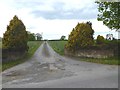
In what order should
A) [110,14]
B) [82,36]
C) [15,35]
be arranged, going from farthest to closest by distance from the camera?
[82,36], [15,35], [110,14]

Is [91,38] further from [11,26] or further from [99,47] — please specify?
[11,26]

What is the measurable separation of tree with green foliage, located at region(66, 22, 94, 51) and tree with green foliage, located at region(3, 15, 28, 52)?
332 inches

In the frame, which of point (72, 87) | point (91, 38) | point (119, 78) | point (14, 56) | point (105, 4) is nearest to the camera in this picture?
point (72, 87)

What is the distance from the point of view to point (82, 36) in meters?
49.3

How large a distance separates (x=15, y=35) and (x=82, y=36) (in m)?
10.8

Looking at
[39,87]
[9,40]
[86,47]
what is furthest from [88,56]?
[39,87]

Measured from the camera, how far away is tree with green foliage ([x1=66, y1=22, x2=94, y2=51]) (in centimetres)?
4778

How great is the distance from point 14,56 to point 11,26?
26.4ft

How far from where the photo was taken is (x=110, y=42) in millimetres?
41594

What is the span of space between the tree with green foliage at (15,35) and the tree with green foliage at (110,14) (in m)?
14.9

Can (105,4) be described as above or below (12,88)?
above

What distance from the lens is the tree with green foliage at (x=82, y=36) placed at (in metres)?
47.8

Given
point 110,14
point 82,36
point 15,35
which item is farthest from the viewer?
point 82,36

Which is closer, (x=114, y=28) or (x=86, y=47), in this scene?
(x=114, y=28)
